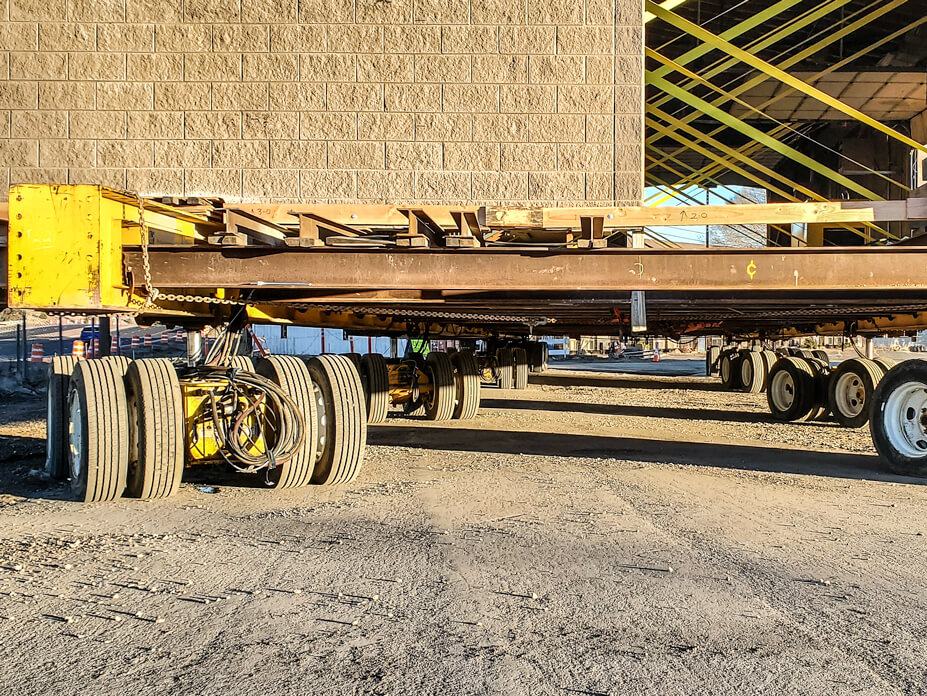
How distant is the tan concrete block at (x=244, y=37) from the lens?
23.9 feet

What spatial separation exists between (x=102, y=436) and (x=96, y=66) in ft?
12.5

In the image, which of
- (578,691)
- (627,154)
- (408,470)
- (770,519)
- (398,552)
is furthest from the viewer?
(408,470)

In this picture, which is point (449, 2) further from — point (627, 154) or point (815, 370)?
point (815, 370)

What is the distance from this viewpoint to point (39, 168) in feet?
23.9

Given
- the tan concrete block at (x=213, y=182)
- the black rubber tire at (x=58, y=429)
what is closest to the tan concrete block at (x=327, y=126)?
the tan concrete block at (x=213, y=182)

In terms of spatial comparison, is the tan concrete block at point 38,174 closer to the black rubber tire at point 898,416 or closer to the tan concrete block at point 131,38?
the tan concrete block at point 131,38

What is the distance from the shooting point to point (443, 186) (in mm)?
7125

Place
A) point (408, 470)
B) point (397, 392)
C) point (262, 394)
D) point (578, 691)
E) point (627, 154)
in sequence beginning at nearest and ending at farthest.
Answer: point (578, 691), point (262, 394), point (627, 154), point (408, 470), point (397, 392)

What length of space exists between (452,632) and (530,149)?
490cm

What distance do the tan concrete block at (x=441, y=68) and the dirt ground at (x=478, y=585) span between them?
12.6ft

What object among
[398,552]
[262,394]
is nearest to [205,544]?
[398,552]

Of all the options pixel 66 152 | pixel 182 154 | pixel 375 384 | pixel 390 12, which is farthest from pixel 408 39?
pixel 375 384

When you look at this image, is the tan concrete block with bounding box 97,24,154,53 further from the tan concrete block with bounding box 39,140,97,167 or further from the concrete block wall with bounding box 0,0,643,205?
the tan concrete block with bounding box 39,140,97,167

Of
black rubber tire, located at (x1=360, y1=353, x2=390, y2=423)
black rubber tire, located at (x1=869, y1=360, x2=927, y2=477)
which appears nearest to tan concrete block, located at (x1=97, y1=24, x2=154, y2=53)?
black rubber tire, located at (x1=360, y1=353, x2=390, y2=423)
